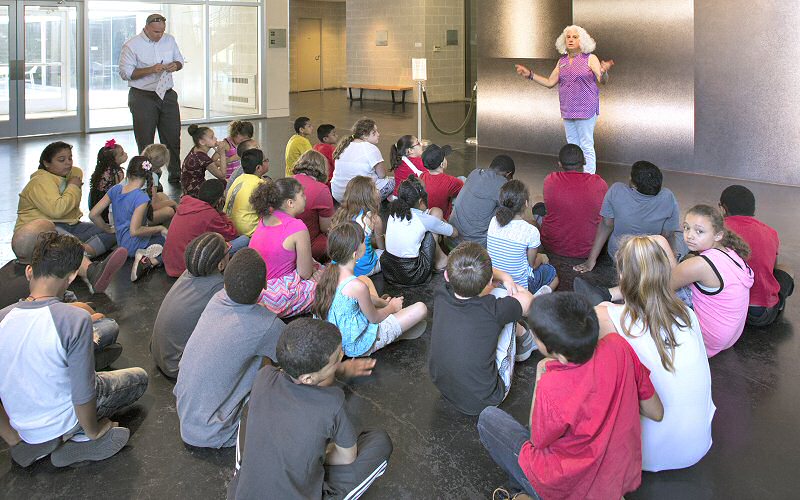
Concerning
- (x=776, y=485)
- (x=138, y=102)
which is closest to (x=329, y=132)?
(x=138, y=102)

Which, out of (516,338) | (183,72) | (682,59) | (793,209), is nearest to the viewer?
(516,338)

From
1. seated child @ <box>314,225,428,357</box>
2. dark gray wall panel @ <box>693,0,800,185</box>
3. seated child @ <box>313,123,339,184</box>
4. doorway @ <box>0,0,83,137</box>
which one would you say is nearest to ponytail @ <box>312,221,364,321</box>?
seated child @ <box>314,225,428,357</box>

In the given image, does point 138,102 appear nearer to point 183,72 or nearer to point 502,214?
point 502,214

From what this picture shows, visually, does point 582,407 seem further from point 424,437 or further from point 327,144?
point 327,144

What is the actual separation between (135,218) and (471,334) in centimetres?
305

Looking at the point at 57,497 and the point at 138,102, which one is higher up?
the point at 138,102

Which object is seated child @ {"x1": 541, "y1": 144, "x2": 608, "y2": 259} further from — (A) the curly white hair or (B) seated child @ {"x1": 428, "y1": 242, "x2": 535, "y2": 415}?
(A) the curly white hair

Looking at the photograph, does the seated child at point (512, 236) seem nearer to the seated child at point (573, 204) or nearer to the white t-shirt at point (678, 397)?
the seated child at point (573, 204)

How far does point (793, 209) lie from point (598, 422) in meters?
5.55

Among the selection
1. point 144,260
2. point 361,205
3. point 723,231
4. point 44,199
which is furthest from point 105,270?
point 723,231

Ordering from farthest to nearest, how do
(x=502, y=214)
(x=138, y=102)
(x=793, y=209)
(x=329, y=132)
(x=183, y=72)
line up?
(x=183, y=72)
(x=138, y=102)
(x=329, y=132)
(x=793, y=209)
(x=502, y=214)

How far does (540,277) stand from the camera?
4648 mm

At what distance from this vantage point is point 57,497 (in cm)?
275

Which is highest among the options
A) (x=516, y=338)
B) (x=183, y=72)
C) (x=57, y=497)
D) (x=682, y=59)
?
(x=183, y=72)
